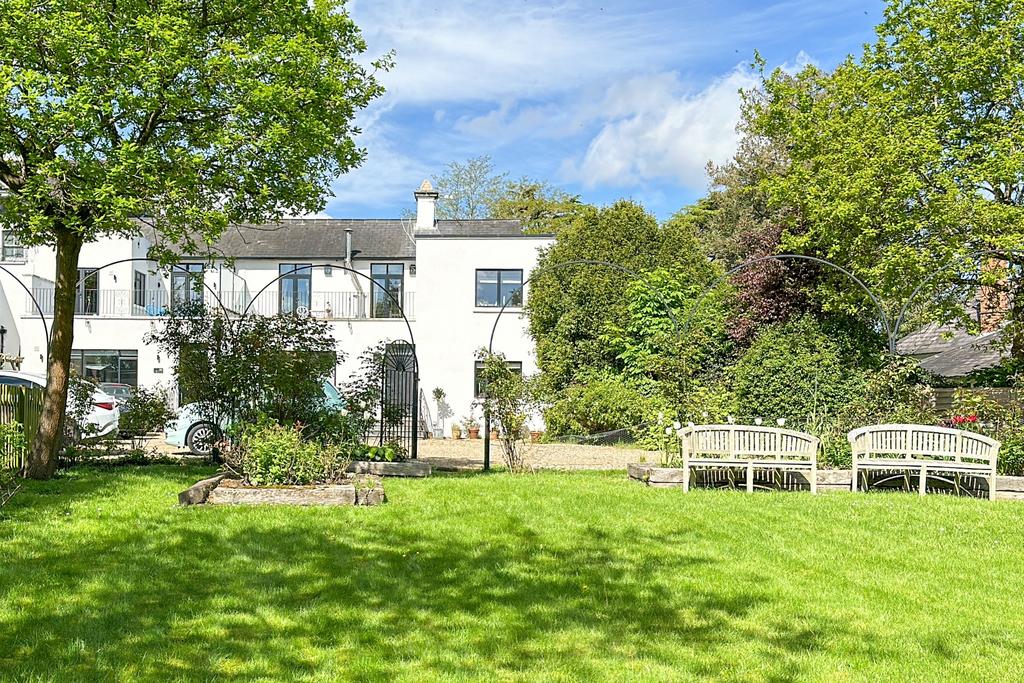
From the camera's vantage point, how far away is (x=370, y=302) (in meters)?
28.2

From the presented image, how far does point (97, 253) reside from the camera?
3038cm

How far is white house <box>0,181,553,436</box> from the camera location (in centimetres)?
2669

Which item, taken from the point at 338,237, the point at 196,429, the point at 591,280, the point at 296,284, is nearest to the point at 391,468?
the point at 196,429

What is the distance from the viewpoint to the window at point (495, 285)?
1057 inches

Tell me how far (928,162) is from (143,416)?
16105 mm

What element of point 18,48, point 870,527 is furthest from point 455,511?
point 18,48

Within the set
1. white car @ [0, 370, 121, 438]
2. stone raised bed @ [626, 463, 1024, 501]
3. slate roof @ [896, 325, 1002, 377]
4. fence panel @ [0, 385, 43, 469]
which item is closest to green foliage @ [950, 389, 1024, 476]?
stone raised bed @ [626, 463, 1024, 501]

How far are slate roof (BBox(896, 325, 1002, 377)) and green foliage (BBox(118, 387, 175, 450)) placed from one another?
21.1 metres

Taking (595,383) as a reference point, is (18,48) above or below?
above

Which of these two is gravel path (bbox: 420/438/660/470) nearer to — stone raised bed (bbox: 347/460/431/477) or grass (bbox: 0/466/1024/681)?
stone raised bed (bbox: 347/460/431/477)

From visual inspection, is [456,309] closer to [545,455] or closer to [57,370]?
[545,455]

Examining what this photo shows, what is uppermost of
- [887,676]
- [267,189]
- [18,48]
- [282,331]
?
[18,48]

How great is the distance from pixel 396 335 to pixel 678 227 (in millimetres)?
9004

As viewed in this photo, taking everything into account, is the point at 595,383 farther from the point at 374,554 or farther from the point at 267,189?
the point at 374,554
